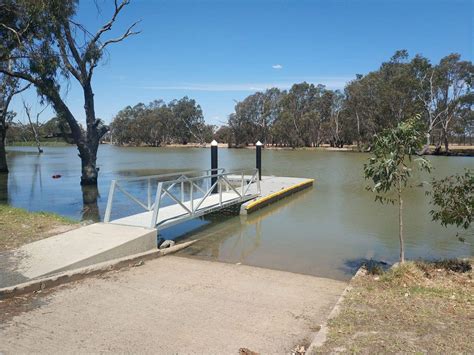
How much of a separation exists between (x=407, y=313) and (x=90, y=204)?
43.4ft

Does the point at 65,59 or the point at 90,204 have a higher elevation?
the point at 65,59

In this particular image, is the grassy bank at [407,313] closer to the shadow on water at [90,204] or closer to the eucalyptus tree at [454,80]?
the shadow on water at [90,204]

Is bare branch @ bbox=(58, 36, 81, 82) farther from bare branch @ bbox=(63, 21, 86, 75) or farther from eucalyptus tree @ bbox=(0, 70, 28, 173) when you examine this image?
eucalyptus tree @ bbox=(0, 70, 28, 173)

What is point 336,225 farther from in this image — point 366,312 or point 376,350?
point 376,350

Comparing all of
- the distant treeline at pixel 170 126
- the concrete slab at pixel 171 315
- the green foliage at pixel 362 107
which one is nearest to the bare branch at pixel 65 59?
the concrete slab at pixel 171 315

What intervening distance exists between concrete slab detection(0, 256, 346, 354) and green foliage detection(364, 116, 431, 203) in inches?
67.0

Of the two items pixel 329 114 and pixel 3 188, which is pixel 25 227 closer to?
pixel 3 188

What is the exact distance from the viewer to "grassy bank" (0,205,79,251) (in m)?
6.80

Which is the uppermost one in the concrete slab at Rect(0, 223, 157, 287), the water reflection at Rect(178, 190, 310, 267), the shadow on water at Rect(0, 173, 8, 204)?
the concrete slab at Rect(0, 223, 157, 287)

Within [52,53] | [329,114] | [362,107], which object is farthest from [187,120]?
[52,53]

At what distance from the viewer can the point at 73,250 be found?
609 centimetres

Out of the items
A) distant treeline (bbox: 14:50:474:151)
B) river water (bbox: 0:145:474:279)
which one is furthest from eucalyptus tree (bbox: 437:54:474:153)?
river water (bbox: 0:145:474:279)

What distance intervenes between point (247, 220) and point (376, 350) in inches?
334

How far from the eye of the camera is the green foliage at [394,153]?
5844 millimetres
